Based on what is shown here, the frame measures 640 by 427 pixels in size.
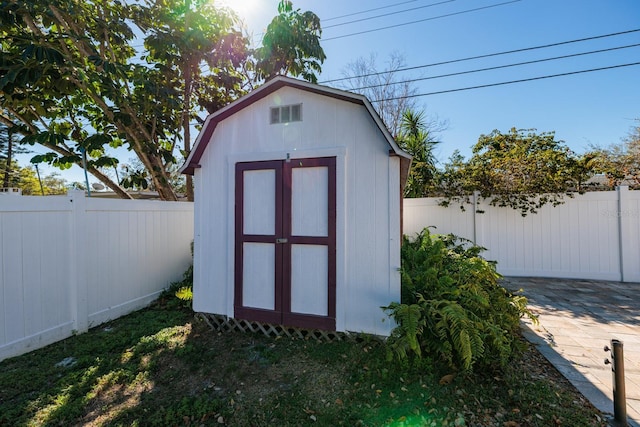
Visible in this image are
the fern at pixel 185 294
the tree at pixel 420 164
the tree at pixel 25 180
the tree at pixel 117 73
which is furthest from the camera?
the tree at pixel 25 180

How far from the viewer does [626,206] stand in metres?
6.02

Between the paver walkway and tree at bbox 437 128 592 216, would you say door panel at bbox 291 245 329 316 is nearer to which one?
the paver walkway

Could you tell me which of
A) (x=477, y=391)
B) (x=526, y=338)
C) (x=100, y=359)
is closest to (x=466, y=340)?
(x=477, y=391)

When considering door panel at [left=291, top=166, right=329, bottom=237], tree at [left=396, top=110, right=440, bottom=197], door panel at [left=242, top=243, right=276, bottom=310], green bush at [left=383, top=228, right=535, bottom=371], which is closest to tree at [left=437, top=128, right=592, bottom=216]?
tree at [left=396, top=110, right=440, bottom=197]

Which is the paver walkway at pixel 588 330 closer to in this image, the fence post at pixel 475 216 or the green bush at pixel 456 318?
the green bush at pixel 456 318

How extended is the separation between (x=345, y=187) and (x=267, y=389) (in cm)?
221

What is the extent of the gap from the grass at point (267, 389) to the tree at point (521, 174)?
4.51m

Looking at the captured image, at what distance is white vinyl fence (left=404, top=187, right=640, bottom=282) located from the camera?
6047 mm

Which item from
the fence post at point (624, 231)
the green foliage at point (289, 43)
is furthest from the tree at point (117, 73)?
→ the fence post at point (624, 231)

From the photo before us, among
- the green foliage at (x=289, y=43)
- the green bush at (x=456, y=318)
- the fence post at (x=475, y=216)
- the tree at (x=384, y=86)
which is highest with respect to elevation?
the tree at (x=384, y=86)

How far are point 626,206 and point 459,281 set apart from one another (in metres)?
5.54

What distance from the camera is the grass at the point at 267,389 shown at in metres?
2.23

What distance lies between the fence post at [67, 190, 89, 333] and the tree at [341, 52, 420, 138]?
11611 millimetres

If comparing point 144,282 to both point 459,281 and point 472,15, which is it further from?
point 472,15
